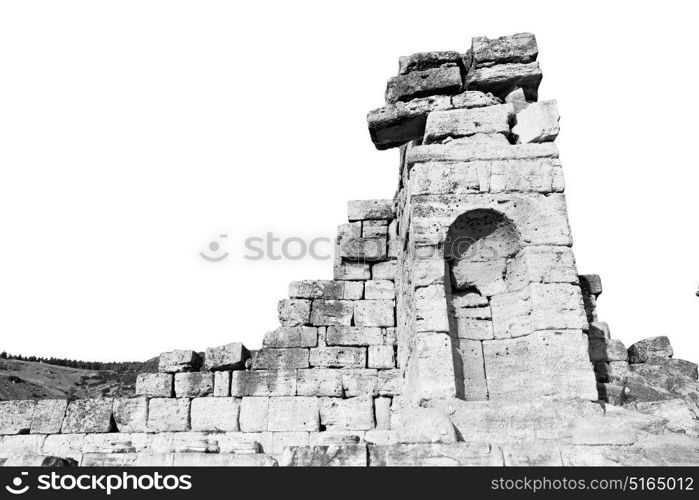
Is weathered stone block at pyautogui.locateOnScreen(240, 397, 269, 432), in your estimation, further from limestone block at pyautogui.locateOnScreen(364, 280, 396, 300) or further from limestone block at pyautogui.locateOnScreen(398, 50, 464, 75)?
limestone block at pyautogui.locateOnScreen(398, 50, 464, 75)

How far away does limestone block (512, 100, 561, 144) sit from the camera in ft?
23.3

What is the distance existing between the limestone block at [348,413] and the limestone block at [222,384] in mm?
1310

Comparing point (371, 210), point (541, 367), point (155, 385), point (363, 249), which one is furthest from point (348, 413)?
point (371, 210)


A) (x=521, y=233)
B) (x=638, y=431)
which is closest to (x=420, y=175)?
(x=521, y=233)

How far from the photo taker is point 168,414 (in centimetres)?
788

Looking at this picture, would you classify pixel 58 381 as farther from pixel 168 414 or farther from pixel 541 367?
pixel 541 367

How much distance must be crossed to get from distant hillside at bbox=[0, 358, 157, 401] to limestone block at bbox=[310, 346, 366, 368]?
5.57 meters

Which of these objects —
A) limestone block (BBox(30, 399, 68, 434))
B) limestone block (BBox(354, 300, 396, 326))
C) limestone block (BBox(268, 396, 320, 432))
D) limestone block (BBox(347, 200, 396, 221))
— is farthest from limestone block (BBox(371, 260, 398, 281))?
limestone block (BBox(30, 399, 68, 434))

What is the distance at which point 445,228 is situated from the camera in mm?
6457

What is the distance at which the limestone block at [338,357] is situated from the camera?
8086 millimetres

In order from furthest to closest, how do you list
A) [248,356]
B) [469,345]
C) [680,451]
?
[248,356], [469,345], [680,451]

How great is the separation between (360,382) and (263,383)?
1314 mm
